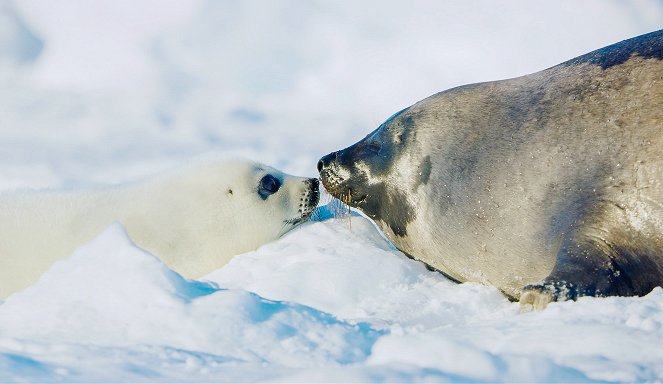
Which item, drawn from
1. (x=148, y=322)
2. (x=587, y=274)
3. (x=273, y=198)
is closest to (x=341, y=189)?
(x=273, y=198)

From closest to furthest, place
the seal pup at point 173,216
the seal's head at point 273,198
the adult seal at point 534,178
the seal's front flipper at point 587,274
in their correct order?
the seal's front flipper at point 587,274, the adult seal at point 534,178, the seal pup at point 173,216, the seal's head at point 273,198

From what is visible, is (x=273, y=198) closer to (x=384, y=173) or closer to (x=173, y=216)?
(x=173, y=216)

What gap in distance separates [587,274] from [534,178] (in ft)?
2.29

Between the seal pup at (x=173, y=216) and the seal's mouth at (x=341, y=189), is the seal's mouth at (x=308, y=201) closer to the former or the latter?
the seal pup at (x=173, y=216)

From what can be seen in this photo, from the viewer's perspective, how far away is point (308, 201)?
15.9ft

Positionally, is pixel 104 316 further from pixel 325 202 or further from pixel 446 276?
pixel 325 202

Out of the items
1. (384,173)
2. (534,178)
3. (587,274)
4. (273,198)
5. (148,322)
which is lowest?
(587,274)

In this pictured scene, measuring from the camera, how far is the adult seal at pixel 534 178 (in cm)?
334

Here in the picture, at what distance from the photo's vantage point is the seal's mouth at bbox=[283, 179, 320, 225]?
4.79m

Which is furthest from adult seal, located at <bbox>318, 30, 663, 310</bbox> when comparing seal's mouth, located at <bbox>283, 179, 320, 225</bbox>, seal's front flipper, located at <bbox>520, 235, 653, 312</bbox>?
seal's mouth, located at <bbox>283, 179, 320, 225</bbox>

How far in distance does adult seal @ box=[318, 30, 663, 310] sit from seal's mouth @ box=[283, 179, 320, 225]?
1.13 feet

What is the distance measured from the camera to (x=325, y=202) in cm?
482

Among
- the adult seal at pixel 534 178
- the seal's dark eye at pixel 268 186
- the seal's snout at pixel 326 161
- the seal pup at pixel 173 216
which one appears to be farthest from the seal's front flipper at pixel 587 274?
the seal's dark eye at pixel 268 186

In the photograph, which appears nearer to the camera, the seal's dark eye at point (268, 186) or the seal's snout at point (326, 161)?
the seal's snout at point (326, 161)
